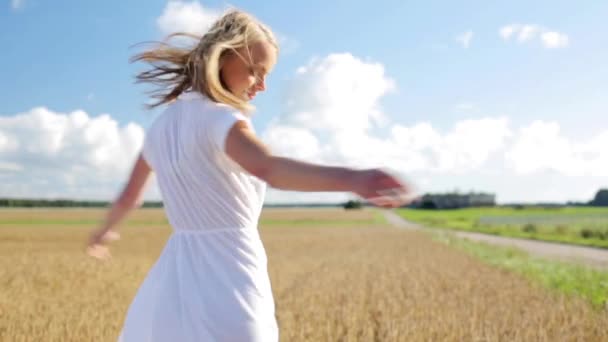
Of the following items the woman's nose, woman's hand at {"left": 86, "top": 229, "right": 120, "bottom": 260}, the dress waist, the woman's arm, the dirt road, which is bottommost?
the dirt road

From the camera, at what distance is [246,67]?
1952 millimetres

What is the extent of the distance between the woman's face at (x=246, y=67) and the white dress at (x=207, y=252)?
0.35ft

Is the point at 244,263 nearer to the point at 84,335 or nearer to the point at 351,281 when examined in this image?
the point at 84,335

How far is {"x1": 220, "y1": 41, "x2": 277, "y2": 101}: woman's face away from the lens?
1.93 metres

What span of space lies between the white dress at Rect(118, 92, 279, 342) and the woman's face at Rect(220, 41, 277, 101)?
4.2 inches

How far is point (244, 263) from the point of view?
186 centimetres

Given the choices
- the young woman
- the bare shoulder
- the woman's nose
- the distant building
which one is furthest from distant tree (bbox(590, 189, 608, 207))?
the bare shoulder

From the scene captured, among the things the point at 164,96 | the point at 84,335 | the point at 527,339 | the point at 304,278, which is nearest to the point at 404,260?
the point at 304,278

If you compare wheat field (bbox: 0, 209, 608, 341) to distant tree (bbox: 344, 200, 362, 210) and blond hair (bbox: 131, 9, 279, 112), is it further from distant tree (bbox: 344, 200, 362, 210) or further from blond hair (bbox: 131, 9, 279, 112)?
blond hair (bbox: 131, 9, 279, 112)

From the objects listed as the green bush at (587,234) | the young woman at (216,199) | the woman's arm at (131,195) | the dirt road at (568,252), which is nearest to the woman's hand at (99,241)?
the woman's arm at (131,195)

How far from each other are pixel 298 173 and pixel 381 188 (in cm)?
25

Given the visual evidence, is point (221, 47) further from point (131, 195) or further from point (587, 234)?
point (587, 234)

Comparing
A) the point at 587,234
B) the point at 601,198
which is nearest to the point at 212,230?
the point at 587,234

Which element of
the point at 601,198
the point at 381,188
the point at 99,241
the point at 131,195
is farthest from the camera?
the point at 601,198
